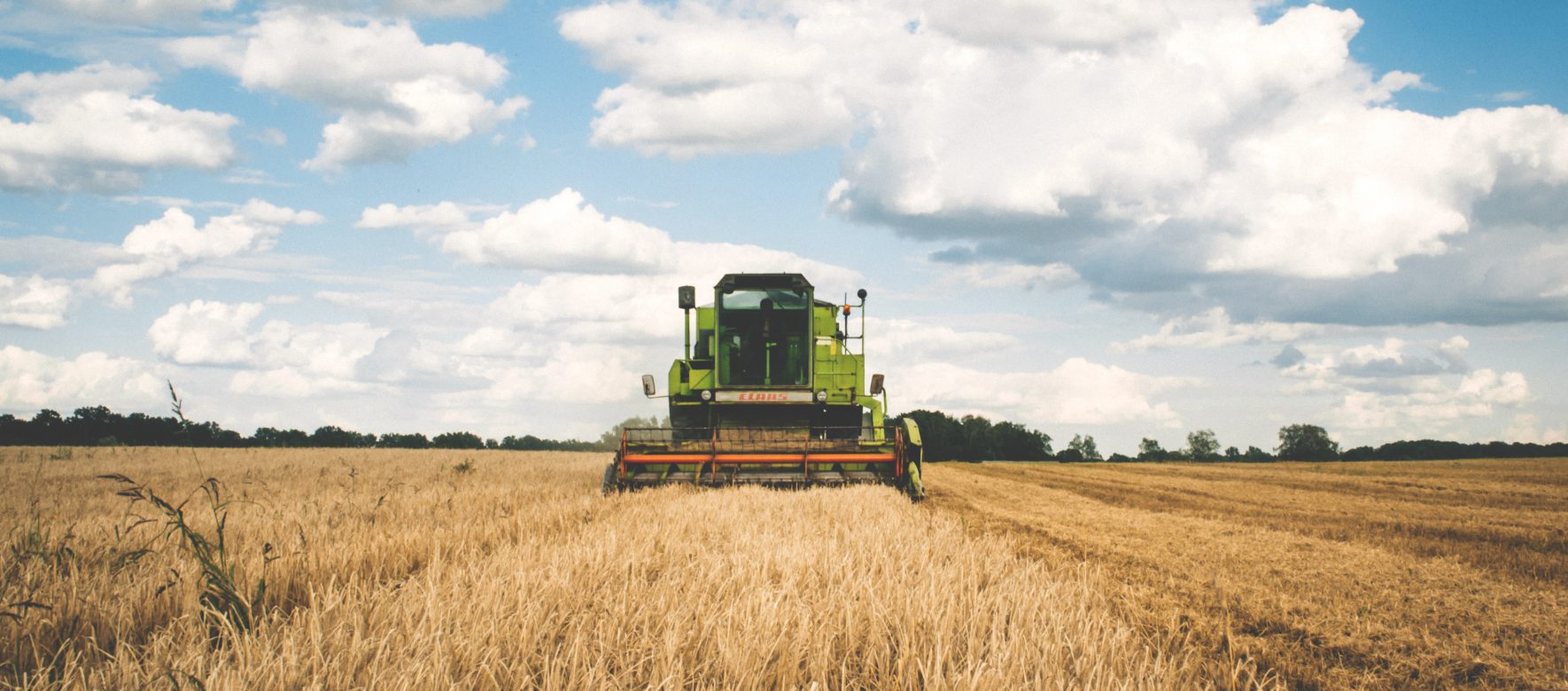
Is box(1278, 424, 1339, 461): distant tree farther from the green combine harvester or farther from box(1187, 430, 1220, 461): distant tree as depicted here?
the green combine harvester

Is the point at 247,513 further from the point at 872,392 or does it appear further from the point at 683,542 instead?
the point at 872,392

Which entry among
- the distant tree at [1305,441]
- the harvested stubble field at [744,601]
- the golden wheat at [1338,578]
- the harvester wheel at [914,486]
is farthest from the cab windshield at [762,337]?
the distant tree at [1305,441]

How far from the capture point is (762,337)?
43.5 ft

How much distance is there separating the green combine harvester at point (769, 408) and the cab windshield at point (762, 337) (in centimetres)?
1

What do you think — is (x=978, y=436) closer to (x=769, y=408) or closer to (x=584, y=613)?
(x=769, y=408)

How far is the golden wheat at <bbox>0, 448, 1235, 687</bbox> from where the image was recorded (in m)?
2.77

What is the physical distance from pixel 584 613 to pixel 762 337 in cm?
997

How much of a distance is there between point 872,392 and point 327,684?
392 inches

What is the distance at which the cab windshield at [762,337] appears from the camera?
13.2 meters

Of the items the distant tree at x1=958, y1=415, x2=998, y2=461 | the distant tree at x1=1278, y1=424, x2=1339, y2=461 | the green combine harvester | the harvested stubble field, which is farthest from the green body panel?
the distant tree at x1=1278, y1=424, x2=1339, y2=461

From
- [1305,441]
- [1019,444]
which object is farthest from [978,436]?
[1305,441]

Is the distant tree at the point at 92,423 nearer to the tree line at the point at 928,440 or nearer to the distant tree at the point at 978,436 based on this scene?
the tree line at the point at 928,440

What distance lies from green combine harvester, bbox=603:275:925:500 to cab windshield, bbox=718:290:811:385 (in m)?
0.01

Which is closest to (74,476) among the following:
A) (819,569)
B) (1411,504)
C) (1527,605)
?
(819,569)
